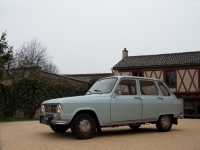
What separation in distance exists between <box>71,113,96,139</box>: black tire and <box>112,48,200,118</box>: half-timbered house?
19.3 m

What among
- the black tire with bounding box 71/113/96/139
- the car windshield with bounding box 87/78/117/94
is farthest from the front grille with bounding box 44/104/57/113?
the car windshield with bounding box 87/78/117/94

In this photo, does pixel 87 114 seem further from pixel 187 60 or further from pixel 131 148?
pixel 187 60

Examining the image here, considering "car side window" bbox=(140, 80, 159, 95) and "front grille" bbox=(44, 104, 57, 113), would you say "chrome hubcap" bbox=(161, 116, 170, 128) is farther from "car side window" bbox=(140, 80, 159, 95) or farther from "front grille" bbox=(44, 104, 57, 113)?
"front grille" bbox=(44, 104, 57, 113)

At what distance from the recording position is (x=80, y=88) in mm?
23266

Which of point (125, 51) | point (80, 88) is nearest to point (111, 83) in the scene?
point (80, 88)

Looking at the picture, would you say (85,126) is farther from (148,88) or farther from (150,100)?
(148,88)

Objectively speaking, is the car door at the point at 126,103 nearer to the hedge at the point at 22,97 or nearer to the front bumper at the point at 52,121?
the front bumper at the point at 52,121

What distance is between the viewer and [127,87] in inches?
337

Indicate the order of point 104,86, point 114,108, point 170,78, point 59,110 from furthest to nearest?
point 170,78
point 104,86
point 114,108
point 59,110

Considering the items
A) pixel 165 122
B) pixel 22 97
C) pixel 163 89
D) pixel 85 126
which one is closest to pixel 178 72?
pixel 22 97

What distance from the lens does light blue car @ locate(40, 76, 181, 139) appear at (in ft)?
23.8

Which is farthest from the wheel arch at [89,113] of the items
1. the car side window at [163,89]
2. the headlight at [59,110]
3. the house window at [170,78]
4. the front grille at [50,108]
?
the house window at [170,78]

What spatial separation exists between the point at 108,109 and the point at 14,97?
12245 millimetres

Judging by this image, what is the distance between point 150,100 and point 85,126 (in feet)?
8.60
